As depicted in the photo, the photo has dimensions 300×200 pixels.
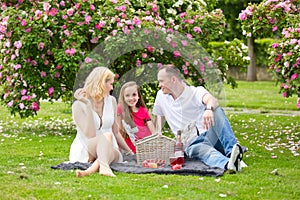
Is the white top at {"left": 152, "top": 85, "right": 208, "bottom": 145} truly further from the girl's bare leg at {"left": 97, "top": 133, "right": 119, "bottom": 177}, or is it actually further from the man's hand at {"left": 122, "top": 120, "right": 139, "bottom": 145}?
the girl's bare leg at {"left": 97, "top": 133, "right": 119, "bottom": 177}

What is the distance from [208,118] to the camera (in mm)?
5629

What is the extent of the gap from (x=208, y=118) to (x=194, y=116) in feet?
1.78

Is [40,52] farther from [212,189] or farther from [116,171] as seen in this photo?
[212,189]

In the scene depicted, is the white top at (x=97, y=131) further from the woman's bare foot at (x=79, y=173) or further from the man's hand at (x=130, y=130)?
the woman's bare foot at (x=79, y=173)

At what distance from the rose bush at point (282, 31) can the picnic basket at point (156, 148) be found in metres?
2.16

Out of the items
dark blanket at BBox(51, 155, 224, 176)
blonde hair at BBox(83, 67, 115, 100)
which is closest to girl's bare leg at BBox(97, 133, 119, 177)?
dark blanket at BBox(51, 155, 224, 176)

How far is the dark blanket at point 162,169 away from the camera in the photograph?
215 inches

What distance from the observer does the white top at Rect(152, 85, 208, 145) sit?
6125 millimetres

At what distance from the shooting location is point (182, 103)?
618 centimetres

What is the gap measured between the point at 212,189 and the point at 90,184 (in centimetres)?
94

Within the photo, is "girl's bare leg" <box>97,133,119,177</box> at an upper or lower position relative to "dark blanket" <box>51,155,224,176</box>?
upper

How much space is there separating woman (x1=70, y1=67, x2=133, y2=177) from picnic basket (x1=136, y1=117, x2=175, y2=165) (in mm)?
226

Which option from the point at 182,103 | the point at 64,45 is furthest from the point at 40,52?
the point at 182,103

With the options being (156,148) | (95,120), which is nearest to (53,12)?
(95,120)
